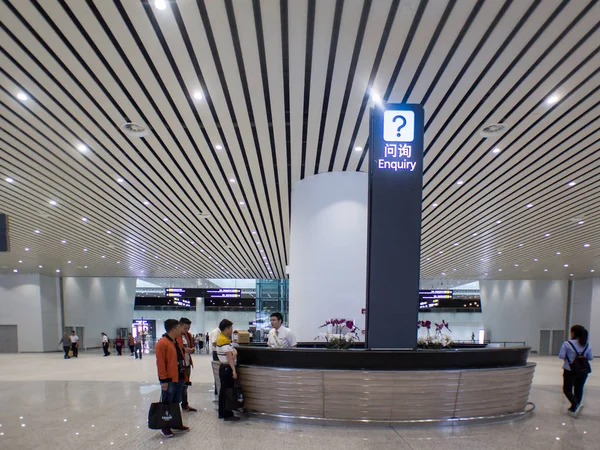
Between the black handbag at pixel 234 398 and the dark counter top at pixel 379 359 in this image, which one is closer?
the dark counter top at pixel 379 359

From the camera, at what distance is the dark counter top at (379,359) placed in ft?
16.3

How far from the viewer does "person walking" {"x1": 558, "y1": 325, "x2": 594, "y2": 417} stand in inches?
240

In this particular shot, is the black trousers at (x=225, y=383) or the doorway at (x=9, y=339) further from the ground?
the black trousers at (x=225, y=383)

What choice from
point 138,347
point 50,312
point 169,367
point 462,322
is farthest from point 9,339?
point 462,322

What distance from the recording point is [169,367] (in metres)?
4.90

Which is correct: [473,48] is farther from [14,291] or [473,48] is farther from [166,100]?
[14,291]

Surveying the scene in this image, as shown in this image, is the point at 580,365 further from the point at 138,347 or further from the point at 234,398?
the point at 138,347

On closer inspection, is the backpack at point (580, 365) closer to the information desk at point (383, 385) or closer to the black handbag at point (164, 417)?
the information desk at point (383, 385)

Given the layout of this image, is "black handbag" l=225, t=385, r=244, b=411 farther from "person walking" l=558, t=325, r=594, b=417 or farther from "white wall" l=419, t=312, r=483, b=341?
"white wall" l=419, t=312, r=483, b=341

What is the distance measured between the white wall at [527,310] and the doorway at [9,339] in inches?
1045

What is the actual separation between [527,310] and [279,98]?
25.3 metres

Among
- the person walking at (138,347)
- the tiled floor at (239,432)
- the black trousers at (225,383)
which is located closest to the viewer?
the tiled floor at (239,432)

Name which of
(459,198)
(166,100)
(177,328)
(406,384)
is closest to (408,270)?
(406,384)

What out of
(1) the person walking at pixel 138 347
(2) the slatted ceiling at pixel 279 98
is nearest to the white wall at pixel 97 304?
(1) the person walking at pixel 138 347
